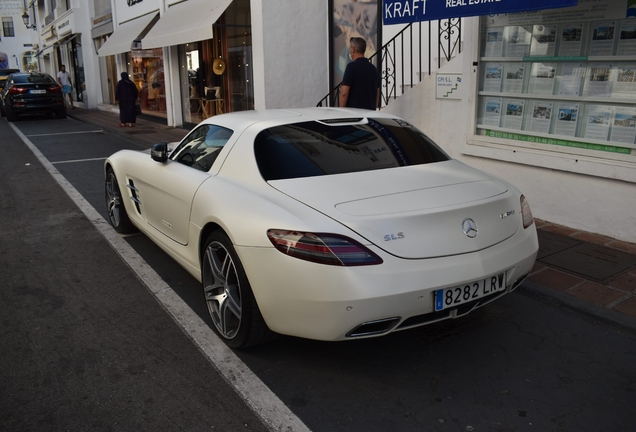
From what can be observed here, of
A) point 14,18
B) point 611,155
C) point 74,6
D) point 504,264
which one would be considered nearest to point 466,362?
point 504,264

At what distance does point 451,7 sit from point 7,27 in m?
67.4

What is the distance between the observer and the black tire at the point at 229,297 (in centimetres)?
342

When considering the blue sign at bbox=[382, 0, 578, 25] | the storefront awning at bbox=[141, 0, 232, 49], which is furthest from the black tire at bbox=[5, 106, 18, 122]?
the blue sign at bbox=[382, 0, 578, 25]

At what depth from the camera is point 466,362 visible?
3541mm

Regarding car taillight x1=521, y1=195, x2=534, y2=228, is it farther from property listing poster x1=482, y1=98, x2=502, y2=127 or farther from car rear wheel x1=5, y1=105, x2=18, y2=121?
car rear wheel x1=5, y1=105, x2=18, y2=121

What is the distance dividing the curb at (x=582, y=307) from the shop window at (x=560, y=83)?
1.95 meters

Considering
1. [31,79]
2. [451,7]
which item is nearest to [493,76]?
[451,7]

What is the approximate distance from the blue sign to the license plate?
9.13 ft

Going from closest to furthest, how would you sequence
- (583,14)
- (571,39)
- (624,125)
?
(624,125), (583,14), (571,39)

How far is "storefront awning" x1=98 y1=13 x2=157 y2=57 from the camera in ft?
62.5

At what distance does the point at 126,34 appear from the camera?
20547mm

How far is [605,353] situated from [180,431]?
2.58 meters

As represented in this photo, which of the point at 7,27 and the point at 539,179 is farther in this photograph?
the point at 7,27

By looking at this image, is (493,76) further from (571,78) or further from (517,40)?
(571,78)
